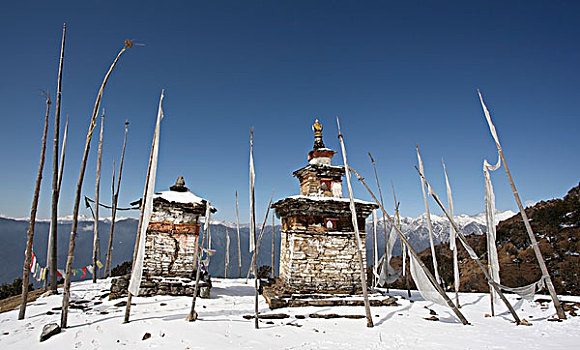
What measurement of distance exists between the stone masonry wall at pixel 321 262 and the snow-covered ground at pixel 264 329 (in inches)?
51.9

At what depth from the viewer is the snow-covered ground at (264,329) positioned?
735 centimetres

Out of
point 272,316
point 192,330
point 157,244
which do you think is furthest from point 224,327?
point 157,244

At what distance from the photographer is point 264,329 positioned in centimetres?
863

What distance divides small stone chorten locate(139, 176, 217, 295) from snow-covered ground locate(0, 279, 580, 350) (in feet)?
2.40

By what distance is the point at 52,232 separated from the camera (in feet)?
42.0

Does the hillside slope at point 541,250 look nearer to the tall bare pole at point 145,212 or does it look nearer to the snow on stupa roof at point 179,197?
the snow on stupa roof at point 179,197

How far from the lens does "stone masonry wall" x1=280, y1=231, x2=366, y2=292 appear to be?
12.3 metres

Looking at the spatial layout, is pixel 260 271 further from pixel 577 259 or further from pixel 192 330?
pixel 577 259

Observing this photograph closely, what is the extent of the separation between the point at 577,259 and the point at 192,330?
3012 cm

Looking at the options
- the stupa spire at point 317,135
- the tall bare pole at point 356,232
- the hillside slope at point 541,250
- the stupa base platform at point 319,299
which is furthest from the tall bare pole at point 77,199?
the hillside slope at point 541,250

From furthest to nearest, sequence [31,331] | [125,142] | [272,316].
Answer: [125,142]
[272,316]
[31,331]

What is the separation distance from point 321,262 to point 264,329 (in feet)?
14.7

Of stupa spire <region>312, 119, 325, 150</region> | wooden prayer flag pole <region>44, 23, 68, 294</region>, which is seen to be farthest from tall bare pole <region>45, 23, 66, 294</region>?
stupa spire <region>312, 119, 325, 150</region>

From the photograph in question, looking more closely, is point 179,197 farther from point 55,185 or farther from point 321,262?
point 321,262
